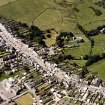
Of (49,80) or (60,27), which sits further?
(60,27)

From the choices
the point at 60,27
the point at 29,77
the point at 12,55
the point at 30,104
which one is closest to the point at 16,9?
the point at 60,27

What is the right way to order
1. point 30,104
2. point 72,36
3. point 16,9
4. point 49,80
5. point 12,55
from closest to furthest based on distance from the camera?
1. point 30,104
2. point 49,80
3. point 12,55
4. point 72,36
5. point 16,9

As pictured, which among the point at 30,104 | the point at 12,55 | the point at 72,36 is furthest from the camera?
the point at 72,36

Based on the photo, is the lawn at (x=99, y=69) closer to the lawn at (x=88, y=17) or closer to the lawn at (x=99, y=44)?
the lawn at (x=99, y=44)

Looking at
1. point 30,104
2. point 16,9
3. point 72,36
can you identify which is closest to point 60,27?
point 72,36

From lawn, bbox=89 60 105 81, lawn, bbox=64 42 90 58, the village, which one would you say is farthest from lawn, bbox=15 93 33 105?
lawn, bbox=64 42 90 58

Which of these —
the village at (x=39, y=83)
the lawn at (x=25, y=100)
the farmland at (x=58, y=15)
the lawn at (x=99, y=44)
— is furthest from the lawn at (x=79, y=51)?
the lawn at (x=25, y=100)

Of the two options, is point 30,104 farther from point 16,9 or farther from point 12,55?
point 16,9

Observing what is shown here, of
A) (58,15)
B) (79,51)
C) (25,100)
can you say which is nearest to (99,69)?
(79,51)
